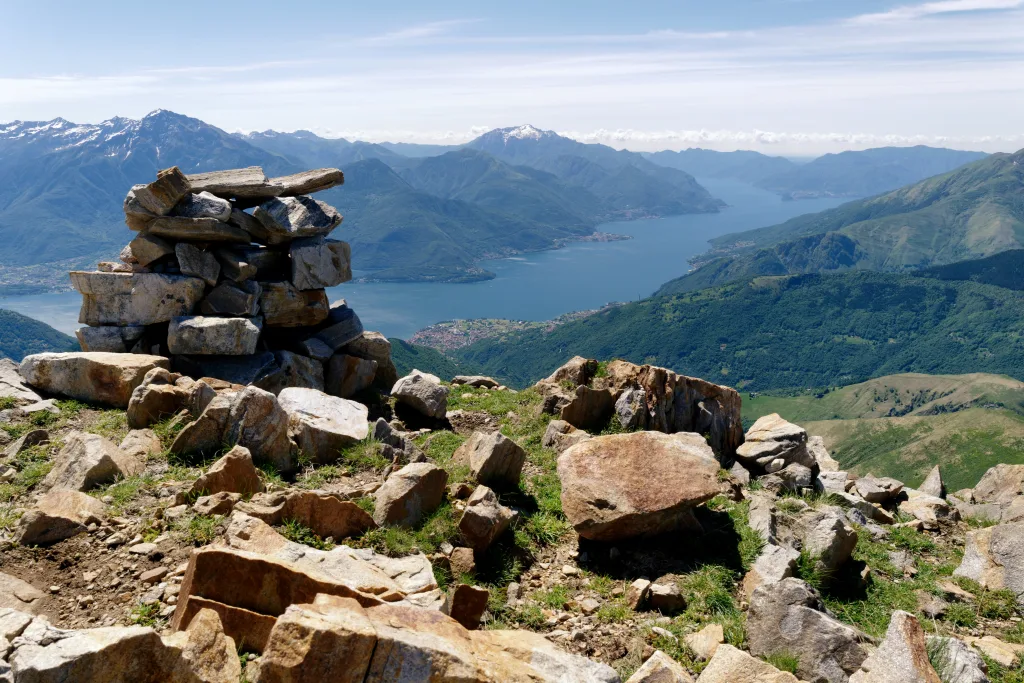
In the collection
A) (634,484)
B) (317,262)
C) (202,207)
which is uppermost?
(202,207)

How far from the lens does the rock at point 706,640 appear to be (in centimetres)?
887

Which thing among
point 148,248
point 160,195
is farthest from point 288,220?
point 148,248

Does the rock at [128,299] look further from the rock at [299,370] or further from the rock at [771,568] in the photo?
the rock at [771,568]

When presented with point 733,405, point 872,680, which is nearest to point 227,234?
point 733,405

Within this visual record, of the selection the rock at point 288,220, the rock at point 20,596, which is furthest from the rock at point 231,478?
the rock at point 288,220

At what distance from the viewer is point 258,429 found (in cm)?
1266

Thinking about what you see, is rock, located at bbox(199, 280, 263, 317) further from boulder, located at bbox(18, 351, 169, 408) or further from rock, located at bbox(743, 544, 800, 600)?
rock, located at bbox(743, 544, 800, 600)

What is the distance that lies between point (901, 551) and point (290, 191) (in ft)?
68.6

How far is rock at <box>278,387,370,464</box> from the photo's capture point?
13500 millimetres

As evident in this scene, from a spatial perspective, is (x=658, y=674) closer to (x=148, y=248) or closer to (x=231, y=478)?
(x=231, y=478)

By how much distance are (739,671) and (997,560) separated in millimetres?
7785

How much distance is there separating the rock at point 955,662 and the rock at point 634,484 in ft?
12.5

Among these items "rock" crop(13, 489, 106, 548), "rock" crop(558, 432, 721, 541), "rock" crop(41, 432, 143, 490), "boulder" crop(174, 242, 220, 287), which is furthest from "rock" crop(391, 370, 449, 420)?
"rock" crop(13, 489, 106, 548)

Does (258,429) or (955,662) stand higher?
(258,429)
